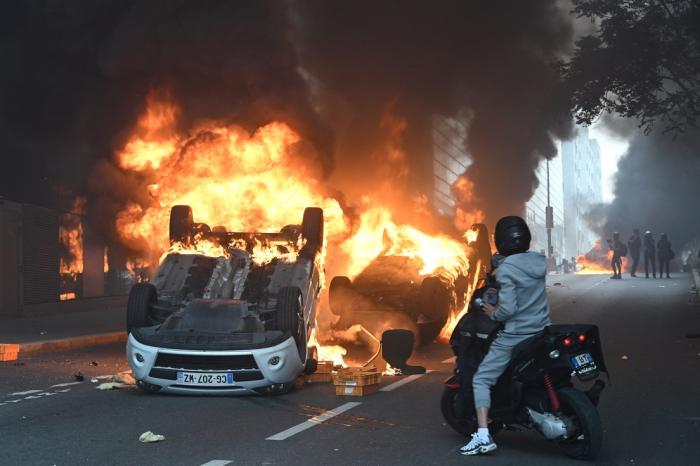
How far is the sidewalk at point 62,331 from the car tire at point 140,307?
15.2 feet

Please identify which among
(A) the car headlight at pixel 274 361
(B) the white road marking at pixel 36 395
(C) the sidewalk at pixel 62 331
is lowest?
(B) the white road marking at pixel 36 395

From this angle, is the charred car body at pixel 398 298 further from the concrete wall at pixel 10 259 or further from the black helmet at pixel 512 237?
the concrete wall at pixel 10 259

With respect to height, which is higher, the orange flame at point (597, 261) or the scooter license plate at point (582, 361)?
the orange flame at point (597, 261)

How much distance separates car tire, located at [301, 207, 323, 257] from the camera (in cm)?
1133

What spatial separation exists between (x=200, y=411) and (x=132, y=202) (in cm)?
1152

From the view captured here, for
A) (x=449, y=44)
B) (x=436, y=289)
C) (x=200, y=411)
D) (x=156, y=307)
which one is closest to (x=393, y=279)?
(x=436, y=289)

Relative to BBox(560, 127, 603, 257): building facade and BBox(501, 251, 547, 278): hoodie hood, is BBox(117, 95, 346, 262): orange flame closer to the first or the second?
BBox(501, 251, 547, 278): hoodie hood

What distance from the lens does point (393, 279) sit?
14.4 metres

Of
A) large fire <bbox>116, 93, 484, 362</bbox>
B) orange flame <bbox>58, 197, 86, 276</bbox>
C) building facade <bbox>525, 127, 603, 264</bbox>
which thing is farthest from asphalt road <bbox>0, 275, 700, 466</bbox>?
building facade <bbox>525, 127, 603, 264</bbox>

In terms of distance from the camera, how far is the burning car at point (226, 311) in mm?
9133

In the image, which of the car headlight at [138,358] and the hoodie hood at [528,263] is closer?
the hoodie hood at [528,263]

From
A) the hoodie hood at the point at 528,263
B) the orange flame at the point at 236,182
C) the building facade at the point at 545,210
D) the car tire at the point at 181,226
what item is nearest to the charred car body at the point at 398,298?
the orange flame at the point at 236,182

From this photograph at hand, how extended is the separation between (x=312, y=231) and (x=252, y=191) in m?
3.76

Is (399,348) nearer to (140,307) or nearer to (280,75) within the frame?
(140,307)
